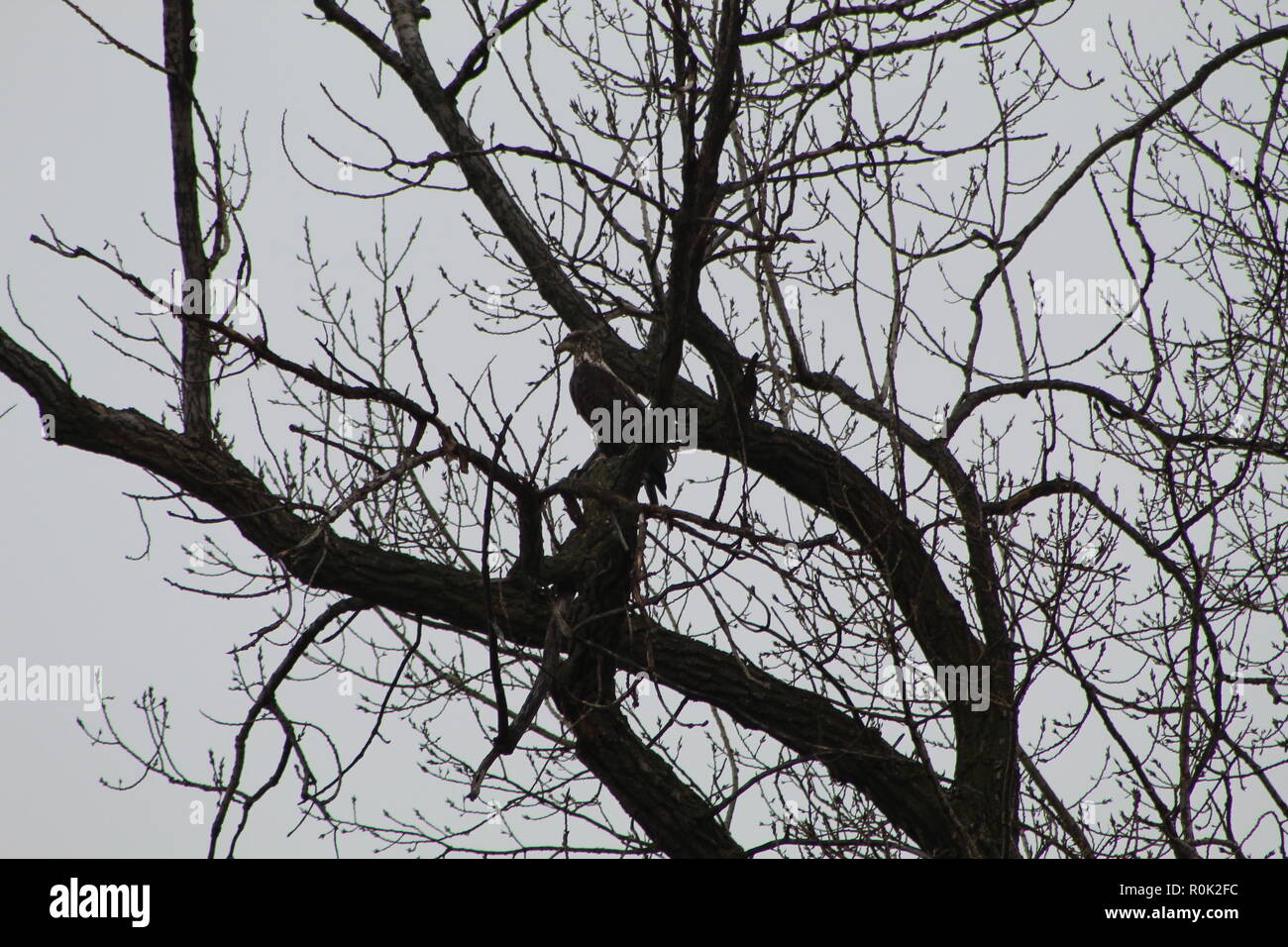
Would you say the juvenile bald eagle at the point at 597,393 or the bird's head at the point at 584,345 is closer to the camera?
the bird's head at the point at 584,345

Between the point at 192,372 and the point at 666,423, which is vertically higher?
the point at 192,372

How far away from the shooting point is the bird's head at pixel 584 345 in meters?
4.57

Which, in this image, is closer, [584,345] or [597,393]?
[584,345]

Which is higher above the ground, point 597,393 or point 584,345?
point 597,393

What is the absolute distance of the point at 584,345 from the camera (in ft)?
16.8

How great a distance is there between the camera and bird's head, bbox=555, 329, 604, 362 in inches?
180

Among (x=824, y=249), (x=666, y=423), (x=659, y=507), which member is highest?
(x=824, y=249)

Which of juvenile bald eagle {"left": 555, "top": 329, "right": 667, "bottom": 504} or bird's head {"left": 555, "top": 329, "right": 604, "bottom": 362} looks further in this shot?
juvenile bald eagle {"left": 555, "top": 329, "right": 667, "bottom": 504}
